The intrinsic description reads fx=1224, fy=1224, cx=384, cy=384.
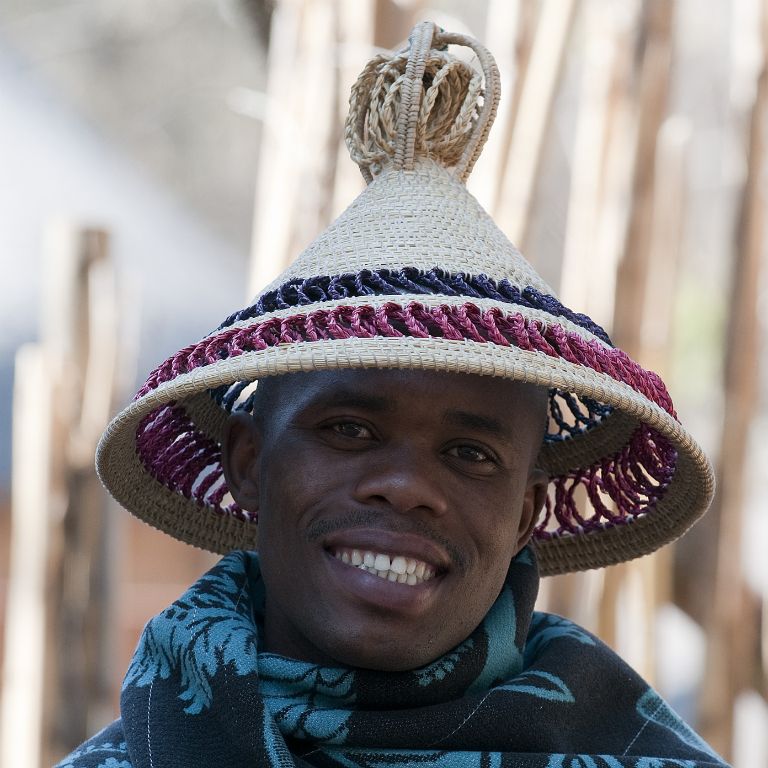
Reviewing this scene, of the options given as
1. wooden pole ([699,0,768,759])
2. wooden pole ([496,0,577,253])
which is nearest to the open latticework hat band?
wooden pole ([496,0,577,253])

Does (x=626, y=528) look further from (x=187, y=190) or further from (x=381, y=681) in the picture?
(x=187, y=190)

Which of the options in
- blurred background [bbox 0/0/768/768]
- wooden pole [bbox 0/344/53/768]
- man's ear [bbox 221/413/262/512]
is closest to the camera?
man's ear [bbox 221/413/262/512]

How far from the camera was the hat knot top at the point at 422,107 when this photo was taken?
176 cm

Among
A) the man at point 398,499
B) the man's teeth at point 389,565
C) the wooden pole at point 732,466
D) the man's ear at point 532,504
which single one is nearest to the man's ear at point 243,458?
the man at point 398,499

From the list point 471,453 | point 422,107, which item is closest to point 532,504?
point 471,453

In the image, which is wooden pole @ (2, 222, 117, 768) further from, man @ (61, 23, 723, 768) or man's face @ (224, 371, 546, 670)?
man's face @ (224, 371, 546, 670)

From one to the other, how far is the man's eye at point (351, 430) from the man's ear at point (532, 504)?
31 cm

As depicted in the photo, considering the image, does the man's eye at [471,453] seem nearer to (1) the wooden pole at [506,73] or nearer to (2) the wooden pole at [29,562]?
(1) the wooden pole at [506,73]

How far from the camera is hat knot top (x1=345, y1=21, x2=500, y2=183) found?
69.3 inches

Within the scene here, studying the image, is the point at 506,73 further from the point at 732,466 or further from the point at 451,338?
the point at 451,338

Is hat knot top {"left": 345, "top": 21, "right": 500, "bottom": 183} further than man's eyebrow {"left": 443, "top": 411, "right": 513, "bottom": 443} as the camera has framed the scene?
Yes

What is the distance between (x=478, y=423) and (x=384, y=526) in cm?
19

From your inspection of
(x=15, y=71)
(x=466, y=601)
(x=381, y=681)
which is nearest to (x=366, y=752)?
(x=381, y=681)

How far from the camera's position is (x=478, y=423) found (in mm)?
1588
